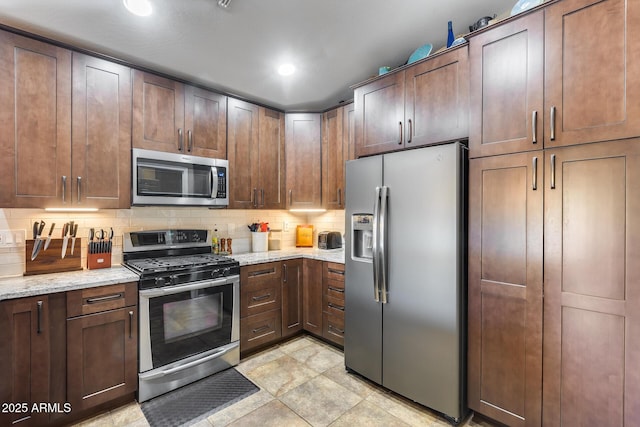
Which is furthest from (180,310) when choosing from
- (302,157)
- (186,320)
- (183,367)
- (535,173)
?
(535,173)

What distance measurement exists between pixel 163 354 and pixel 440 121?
105 inches

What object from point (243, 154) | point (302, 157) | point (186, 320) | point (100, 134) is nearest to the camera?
point (100, 134)

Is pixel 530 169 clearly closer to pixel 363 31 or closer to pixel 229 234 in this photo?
pixel 363 31

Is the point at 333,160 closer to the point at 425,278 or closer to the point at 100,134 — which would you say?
the point at 425,278

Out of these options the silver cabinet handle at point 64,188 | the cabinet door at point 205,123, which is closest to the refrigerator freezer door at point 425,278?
the cabinet door at point 205,123

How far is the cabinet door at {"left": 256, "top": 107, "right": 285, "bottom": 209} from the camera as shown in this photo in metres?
3.31

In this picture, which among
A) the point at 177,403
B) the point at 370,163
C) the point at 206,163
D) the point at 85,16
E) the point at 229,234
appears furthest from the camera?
the point at 229,234

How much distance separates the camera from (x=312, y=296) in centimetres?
316

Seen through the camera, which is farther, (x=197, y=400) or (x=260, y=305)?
Answer: (x=260, y=305)

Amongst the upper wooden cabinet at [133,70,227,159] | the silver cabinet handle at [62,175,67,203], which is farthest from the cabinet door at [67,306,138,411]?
the upper wooden cabinet at [133,70,227,159]

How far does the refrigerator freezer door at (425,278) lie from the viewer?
1.89 meters

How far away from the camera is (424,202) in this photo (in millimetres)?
2004

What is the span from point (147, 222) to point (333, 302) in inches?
75.9

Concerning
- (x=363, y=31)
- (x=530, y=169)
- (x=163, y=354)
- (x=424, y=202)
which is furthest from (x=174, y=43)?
(x=530, y=169)
